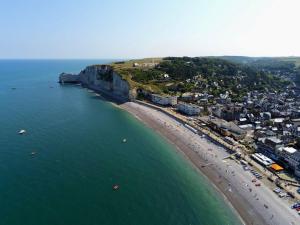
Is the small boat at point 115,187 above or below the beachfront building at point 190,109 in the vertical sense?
below

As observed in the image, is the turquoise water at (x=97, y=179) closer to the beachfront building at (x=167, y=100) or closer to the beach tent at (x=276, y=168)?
the beach tent at (x=276, y=168)

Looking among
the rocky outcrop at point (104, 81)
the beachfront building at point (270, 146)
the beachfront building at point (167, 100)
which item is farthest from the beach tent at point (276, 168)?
the rocky outcrop at point (104, 81)

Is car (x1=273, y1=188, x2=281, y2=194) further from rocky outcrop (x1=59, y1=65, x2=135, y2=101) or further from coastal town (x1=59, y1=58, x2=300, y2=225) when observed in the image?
rocky outcrop (x1=59, y1=65, x2=135, y2=101)

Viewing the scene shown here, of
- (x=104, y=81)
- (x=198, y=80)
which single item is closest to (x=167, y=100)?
(x=198, y=80)

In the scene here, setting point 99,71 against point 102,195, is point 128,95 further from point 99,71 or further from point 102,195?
point 102,195

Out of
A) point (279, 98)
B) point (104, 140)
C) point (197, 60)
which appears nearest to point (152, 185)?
point (104, 140)

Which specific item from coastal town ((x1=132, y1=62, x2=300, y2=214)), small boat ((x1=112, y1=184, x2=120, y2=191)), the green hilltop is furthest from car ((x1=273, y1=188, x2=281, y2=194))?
the green hilltop
